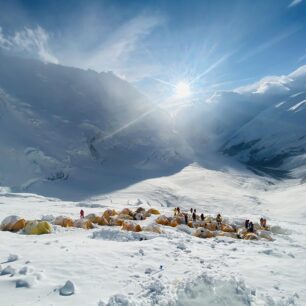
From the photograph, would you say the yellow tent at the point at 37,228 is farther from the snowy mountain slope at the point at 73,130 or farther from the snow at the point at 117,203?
the snowy mountain slope at the point at 73,130

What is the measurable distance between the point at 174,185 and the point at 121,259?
102058 millimetres

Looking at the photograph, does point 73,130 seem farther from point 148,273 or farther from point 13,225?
point 148,273

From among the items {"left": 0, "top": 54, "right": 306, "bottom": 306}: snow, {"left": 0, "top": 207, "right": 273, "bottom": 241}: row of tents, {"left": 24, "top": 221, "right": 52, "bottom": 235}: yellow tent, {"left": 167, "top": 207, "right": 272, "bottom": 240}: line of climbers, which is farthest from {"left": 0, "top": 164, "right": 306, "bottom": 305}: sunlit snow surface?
{"left": 167, "top": 207, "right": 272, "bottom": 240}: line of climbers

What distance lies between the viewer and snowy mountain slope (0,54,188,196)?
111 metres

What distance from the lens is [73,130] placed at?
14412 centimetres

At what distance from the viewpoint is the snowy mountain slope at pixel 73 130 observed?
111m

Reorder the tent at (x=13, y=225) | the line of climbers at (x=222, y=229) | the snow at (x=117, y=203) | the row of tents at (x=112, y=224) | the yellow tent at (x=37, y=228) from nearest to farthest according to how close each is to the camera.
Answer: the snow at (x=117, y=203)
the yellow tent at (x=37, y=228)
the row of tents at (x=112, y=224)
the tent at (x=13, y=225)
the line of climbers at (x=222, y=229)

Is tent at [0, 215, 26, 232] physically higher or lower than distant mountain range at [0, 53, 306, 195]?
lower

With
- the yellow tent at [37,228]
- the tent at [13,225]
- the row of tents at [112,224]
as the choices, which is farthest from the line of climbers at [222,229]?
the tent at [13,225]

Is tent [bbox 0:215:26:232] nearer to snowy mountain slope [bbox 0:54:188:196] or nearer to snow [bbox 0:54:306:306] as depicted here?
snow [bbox 0:54:306:306]

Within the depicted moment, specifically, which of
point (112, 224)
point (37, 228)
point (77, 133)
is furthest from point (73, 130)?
point (37, 228)

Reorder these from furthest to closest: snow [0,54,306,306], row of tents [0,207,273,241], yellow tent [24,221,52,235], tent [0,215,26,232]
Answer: tent [0,215,26,232] < row of tents [0,207,273,241] < yellow tent [24,221,52,235] < snow [0,54,306,306]

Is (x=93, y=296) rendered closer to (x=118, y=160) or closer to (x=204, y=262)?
(x=204, y=262)

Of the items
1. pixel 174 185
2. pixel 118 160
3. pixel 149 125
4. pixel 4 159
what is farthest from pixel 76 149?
pixel 149 125
